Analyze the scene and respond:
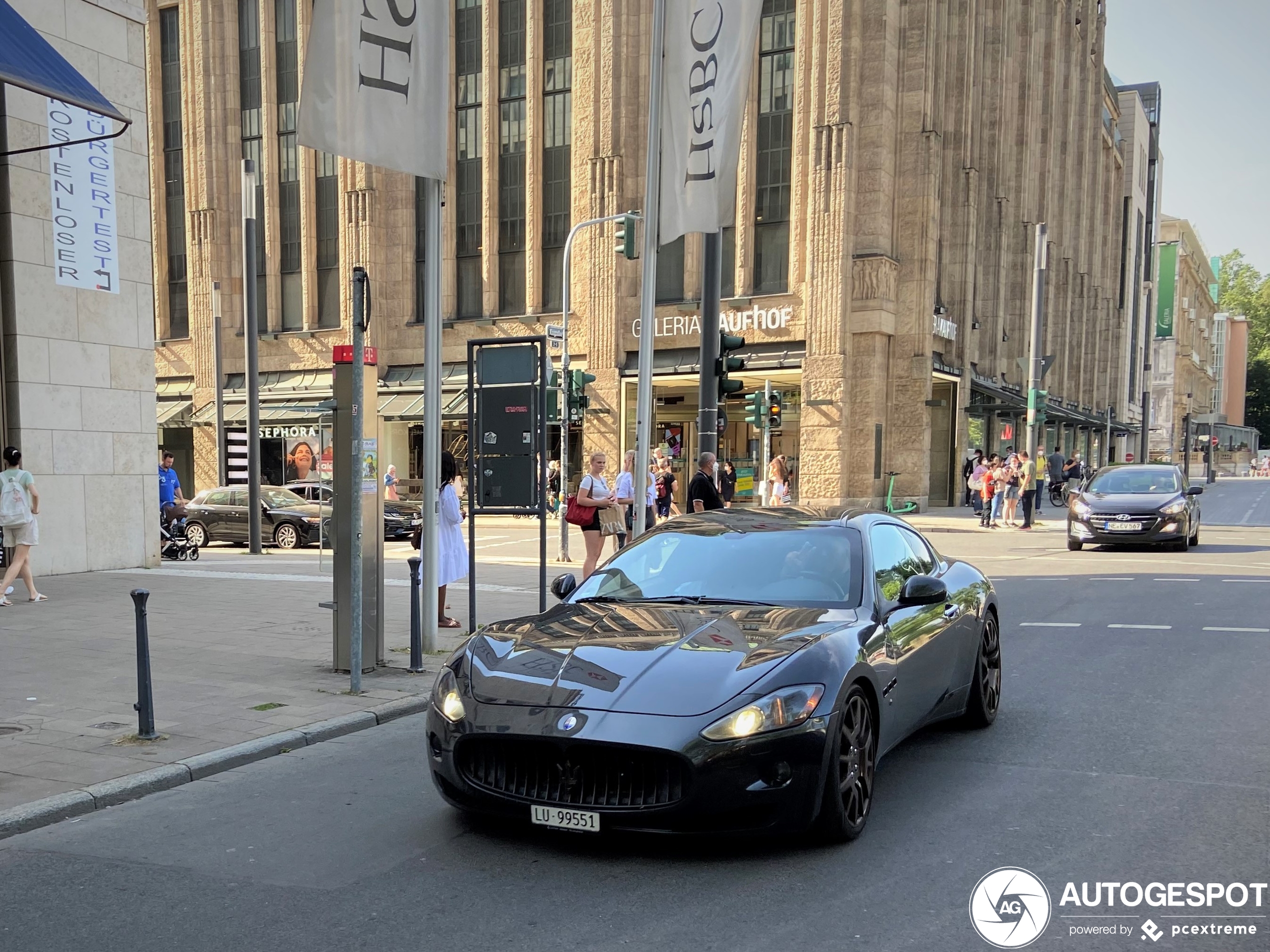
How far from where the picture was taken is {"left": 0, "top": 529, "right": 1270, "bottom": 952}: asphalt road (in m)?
3.56

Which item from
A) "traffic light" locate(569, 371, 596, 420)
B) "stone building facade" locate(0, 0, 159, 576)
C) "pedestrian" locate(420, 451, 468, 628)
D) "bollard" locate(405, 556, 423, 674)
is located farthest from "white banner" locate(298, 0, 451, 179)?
"traffic light" locate(569, 371, 596, 420)

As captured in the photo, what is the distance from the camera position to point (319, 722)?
666cm

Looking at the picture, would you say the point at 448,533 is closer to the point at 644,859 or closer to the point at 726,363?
the point at 726,363

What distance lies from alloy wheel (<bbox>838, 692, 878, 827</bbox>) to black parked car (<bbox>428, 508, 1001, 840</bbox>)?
12mm

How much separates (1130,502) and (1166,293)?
75.8m

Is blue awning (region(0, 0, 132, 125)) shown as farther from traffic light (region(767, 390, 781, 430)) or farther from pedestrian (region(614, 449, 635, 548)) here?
traffic light (region(767, 390, 781, 430))

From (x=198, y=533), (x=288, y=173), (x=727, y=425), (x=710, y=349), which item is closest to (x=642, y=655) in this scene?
(x=710, y=349)

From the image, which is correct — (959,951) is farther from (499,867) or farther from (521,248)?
(521,248)

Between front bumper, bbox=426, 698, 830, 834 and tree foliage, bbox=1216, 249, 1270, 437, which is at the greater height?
tree foliage, bbox=1216, 249, 1270, 437

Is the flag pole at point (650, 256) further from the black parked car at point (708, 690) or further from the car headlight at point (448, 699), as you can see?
the car headlight at point (448, 699)

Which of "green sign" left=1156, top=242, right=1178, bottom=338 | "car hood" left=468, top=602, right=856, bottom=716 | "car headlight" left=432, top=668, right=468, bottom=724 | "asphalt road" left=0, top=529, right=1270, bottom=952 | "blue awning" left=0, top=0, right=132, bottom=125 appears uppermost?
"green sign" left=1156, top=242, right=1178, bottom=338

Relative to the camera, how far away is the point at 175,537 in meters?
19.8

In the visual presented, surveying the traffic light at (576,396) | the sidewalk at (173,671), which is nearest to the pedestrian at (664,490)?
the traffic light at (576,396)

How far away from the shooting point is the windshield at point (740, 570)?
5.25 meters
